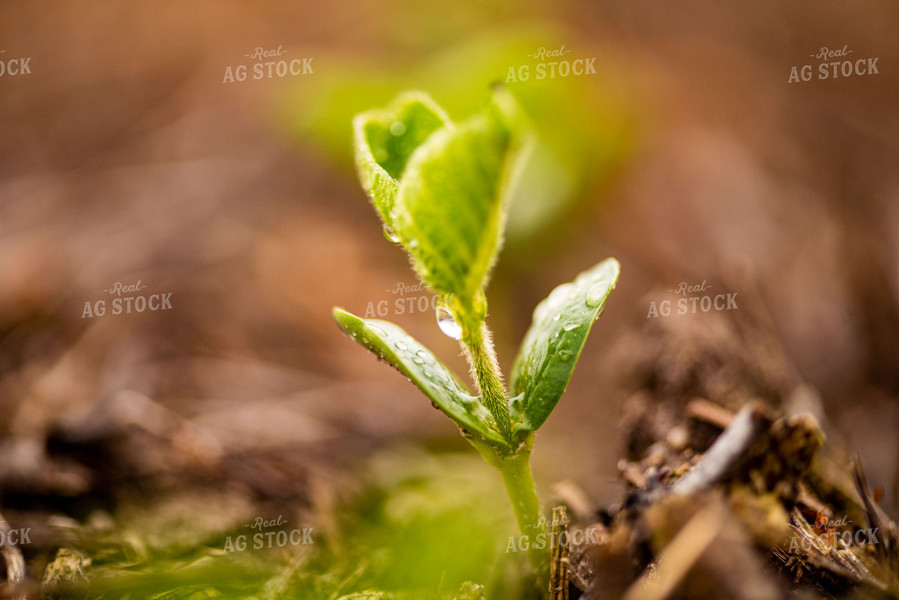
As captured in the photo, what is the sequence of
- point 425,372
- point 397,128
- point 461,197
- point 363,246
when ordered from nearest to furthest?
point 461,197, point 425,372, point 397,128, point 363,246

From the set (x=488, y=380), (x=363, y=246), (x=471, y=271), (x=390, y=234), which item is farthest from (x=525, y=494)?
(x=363, y=246)

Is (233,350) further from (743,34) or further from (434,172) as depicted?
(743,34)

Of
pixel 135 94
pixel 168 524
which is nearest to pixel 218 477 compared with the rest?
pixel 168 524

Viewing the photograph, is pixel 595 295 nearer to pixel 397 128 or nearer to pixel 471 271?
pixel 471 271

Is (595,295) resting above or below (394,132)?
below

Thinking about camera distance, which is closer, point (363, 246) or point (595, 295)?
point (595, 295)

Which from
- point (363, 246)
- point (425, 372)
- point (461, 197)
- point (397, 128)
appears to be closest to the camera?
point (461, 197)

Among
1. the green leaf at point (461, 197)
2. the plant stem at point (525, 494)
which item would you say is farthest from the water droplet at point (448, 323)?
the plant stem at point (525, 494)
